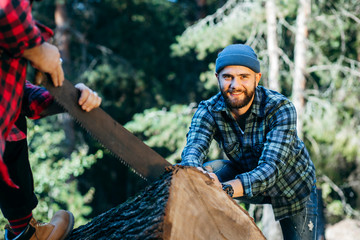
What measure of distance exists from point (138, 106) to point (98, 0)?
393 cm

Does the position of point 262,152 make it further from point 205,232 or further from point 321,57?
point 321,57

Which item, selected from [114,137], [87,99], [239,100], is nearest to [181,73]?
[239,100]

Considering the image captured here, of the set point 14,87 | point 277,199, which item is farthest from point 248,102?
point 14,87

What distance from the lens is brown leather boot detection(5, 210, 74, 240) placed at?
7.71 ft

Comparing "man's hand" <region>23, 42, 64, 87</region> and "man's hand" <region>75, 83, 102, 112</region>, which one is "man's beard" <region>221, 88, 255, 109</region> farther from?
"man's hand" <region>23, 42, 64, 87</region>

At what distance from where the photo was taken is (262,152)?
275cm

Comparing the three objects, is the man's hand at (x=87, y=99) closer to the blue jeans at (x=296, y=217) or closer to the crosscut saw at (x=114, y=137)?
the crosscut saw at (x=114, y=137)

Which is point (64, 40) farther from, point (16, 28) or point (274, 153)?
point (16, 28)

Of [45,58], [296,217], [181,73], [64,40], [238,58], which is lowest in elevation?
[181,73]

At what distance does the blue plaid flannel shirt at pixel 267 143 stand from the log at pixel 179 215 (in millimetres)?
448

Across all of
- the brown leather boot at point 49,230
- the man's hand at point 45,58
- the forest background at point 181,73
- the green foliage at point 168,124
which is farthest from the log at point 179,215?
the green foliage at point 168,124

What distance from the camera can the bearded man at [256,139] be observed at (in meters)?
2.74

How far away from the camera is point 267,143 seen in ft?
9.02

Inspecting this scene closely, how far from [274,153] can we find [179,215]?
0.89m
